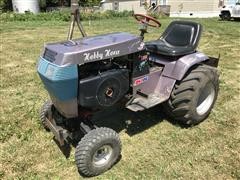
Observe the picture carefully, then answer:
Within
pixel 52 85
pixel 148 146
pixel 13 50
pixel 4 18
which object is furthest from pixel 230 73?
pixel 4 18

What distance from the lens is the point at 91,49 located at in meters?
3.34

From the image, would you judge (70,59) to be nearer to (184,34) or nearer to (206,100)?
(184,34)

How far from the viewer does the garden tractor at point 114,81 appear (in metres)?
3.32

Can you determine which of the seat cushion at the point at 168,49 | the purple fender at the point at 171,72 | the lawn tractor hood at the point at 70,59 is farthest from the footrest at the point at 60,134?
the seat cushion at the point at 168,49

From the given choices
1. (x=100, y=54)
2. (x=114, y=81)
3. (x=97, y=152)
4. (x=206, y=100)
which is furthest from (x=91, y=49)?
(x=206, y=100)

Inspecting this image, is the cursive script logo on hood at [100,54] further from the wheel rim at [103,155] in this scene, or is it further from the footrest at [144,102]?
the wheel rim at [103,155]

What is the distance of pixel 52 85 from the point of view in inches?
128

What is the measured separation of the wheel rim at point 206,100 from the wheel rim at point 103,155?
1.71 metres

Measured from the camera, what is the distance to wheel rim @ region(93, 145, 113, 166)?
3515mm

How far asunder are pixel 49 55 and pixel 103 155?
1295 mm

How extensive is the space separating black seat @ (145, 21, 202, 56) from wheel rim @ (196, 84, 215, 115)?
0.67 meters

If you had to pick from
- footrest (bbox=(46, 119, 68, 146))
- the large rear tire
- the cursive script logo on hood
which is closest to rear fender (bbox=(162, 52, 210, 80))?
the large rear tire

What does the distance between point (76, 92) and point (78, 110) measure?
0.38m

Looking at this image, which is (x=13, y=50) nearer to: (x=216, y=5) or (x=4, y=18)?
(x=4, y=18)
